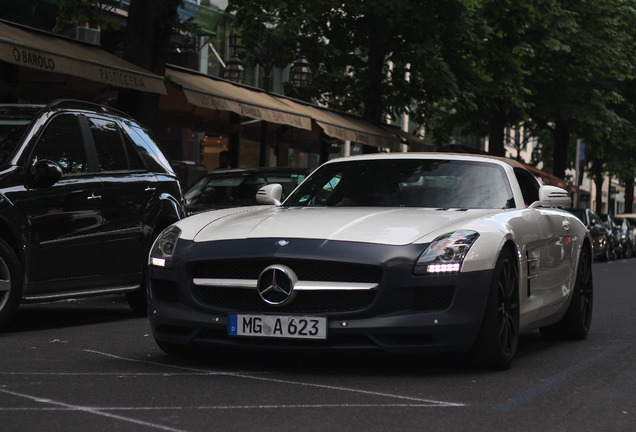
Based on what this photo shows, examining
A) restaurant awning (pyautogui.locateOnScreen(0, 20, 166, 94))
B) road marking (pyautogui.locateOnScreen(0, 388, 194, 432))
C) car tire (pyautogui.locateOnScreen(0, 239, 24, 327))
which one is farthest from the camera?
restaurant awning (pyautogui.locateOnScreen(0, 20, 166, 94))

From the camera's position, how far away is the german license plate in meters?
6.67

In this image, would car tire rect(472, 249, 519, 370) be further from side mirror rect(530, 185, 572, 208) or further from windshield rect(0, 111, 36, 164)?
windshield rect(0, 111, 36, 164)

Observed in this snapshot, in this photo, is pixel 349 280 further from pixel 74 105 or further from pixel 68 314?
pixel 68 314

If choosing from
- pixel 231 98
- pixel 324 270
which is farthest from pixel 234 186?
pixel 324 270

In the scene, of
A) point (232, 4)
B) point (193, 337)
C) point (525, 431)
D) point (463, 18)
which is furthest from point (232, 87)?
point (525, 431)

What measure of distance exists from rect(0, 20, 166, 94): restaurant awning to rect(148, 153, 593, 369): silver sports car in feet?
21.8

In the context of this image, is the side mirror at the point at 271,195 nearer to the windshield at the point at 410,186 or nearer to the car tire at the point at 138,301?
the windshield at the point at 410,186

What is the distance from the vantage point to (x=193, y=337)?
7.02 meters

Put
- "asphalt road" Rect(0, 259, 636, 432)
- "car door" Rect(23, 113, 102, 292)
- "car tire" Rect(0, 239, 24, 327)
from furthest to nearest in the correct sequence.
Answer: "car door" Rect(23, 113, 102, 292) → "car tire" Rect(0, 239, 24, 327) → "asphalt road" Rect(0, 259, 636, 432)

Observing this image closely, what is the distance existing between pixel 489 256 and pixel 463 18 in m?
22.0

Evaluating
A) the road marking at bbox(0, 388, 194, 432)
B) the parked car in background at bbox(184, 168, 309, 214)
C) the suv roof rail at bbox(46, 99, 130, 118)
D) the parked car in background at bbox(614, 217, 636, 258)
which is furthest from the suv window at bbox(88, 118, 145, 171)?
the parked car in background at bbox(614, 217, 636, 258)

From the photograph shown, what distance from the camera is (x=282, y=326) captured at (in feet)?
22.0

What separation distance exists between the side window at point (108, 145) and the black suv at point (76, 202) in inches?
0.4

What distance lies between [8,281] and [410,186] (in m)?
3.00
